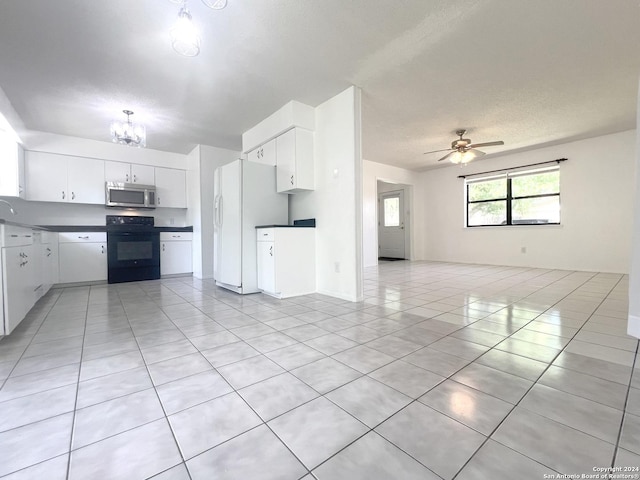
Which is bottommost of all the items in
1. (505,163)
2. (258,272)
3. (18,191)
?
(258,272)

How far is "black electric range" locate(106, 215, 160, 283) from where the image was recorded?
4520 millimetres

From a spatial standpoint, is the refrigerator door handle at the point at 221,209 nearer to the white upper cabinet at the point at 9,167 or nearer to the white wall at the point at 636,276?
the white upper cabinet at the point at 9,167

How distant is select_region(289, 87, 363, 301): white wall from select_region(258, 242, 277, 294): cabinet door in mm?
609

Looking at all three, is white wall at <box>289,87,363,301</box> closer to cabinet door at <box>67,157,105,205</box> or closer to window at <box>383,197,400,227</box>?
cabinet door at <box>67,157,105,205</box>

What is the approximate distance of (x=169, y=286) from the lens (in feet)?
14.0

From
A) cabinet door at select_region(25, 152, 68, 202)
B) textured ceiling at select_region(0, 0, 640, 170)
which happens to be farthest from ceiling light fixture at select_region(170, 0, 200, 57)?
cabinet door at select_region(25, 152, 68, 202)

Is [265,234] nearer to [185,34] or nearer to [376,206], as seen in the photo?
[185,34]

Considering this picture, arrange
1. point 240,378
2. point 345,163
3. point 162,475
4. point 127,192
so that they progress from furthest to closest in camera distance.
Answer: point 127,192 < point 345,163 < point 240,378 < point 162,475

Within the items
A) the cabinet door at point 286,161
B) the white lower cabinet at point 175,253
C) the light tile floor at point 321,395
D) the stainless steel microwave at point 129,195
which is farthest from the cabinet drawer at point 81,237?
the cabinet door at point 286,161

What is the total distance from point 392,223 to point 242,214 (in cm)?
535

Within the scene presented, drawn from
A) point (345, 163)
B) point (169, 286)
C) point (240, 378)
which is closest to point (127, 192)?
point (169, 286)

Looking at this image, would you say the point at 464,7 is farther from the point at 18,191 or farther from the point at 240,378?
the point at 18,191

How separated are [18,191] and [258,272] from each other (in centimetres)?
356

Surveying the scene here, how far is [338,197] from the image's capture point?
3301 millimetres
